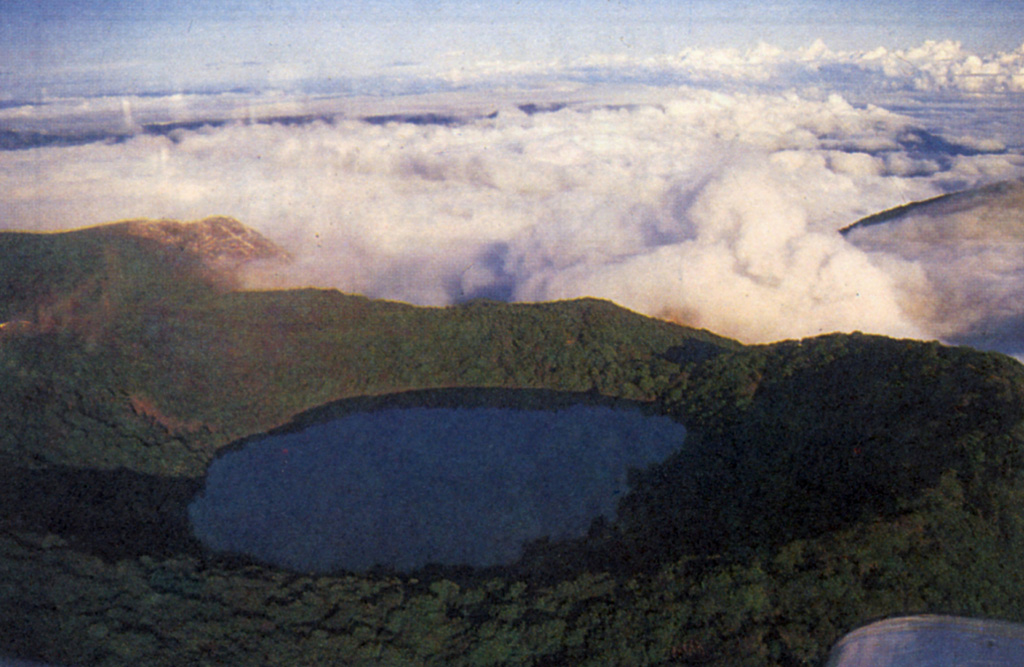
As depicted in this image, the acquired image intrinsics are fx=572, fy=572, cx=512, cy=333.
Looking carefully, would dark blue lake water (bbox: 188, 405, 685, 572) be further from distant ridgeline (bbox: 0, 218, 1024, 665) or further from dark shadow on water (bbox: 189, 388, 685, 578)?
distant ridgeline (bbox: 0, 218, 1024, 665)

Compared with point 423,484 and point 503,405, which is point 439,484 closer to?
point 423,484

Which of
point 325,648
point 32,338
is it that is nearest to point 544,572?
point 325,648

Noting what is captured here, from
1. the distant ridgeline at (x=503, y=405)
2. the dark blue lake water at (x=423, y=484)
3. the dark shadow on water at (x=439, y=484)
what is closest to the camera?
the distant ridgeline at (x=503, y=405)

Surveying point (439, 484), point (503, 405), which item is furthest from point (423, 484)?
point (503, 405)

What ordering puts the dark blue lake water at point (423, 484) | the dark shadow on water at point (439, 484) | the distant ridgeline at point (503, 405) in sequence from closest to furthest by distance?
the distant ridgeline at point (503, 405)
the dark shadow on water at point (439, 484)
the dark blue lake water at point (423, 484)


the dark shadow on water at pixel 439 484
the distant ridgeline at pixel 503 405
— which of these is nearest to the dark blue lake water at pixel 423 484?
the dark shadow on water at pixel 439 484

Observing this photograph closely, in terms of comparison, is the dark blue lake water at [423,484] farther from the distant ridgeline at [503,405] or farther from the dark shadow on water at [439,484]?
the distant ridgeline at [503,405]

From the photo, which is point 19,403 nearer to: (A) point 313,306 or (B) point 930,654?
(A) point 313,306
